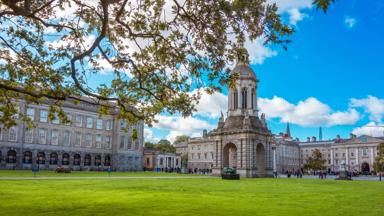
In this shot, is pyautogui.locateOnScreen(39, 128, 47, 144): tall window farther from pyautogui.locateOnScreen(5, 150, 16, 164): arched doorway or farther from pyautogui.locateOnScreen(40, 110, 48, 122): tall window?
pyautogui.locateOnScreen(5, 150, 16, 164): arched doorway

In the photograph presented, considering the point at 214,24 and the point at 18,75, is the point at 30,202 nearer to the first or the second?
the point at 18,75

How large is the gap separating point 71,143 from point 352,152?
95.1 m

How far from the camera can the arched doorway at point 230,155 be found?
59000 millimetres

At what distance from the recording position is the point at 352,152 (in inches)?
4865

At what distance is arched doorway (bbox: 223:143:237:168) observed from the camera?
59.0m

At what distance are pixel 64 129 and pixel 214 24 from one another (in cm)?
6554

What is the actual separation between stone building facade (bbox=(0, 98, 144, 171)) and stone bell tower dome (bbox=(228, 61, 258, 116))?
1742 centimetres

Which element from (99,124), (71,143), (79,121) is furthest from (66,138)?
(99,124)

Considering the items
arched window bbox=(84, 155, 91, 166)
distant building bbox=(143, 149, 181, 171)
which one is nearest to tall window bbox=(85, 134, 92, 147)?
arched window bbox=(84, 155, 91, 166)


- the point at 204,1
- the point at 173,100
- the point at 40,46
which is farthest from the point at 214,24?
the point at 40,46

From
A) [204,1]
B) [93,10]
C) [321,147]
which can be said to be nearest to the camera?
[204,1]

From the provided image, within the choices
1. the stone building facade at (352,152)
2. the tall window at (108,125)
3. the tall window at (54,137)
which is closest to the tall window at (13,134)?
the tall window at (54,137)

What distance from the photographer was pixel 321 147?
5389 inches

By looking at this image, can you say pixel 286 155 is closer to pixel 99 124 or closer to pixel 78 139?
pixel 99 124
